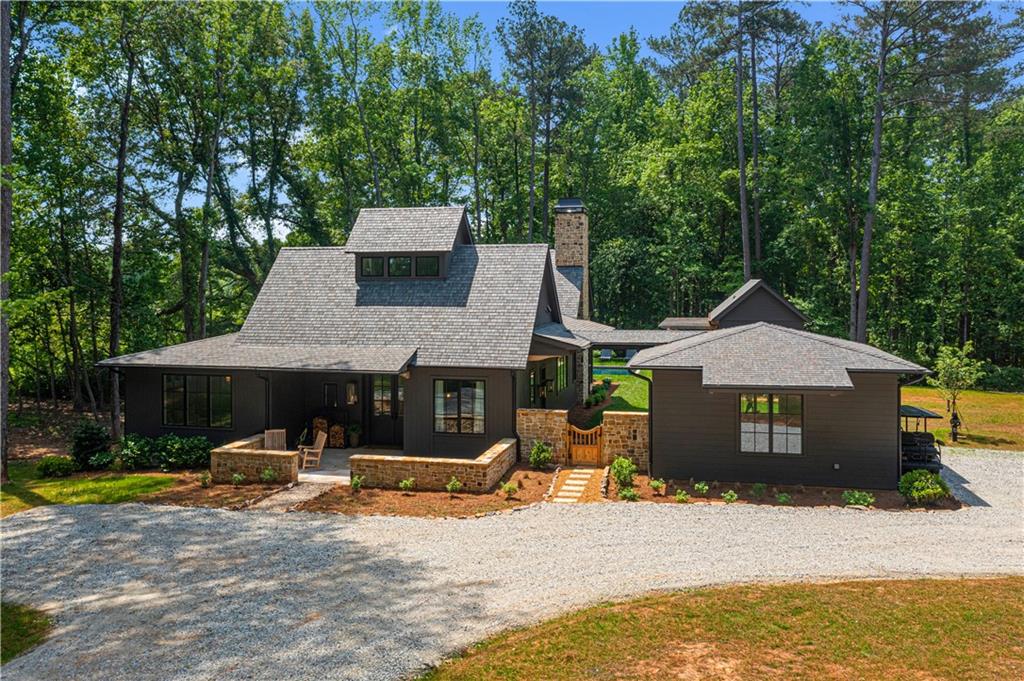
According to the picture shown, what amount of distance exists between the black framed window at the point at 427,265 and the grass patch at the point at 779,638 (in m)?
13.7

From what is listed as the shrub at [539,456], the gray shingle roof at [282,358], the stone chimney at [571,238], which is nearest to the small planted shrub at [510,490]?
the shrub at [539,456]

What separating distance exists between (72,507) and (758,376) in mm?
14611

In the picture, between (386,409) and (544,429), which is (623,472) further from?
(386,409)

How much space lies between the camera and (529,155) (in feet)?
147

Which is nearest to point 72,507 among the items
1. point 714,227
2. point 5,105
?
point 5,105

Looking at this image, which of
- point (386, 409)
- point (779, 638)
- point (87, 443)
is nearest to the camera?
point (779, 638)

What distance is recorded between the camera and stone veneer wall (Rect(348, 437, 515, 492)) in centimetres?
1362

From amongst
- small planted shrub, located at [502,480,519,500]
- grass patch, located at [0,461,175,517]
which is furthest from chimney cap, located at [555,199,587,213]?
grass patch, located at [0,461,175,517]

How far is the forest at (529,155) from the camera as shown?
23.3 metres

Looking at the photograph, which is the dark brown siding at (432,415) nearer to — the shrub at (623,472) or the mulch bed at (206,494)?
the shrub at (623,472)

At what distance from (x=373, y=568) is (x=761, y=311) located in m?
21.0

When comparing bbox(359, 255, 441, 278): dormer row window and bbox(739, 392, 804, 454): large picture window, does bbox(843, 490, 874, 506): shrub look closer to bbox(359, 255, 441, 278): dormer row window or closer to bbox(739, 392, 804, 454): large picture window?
bbox(739, 392, 804, 454): large picture window

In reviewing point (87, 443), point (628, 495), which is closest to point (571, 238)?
point (628, 495)

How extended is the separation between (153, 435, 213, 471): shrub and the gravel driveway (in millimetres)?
3481
